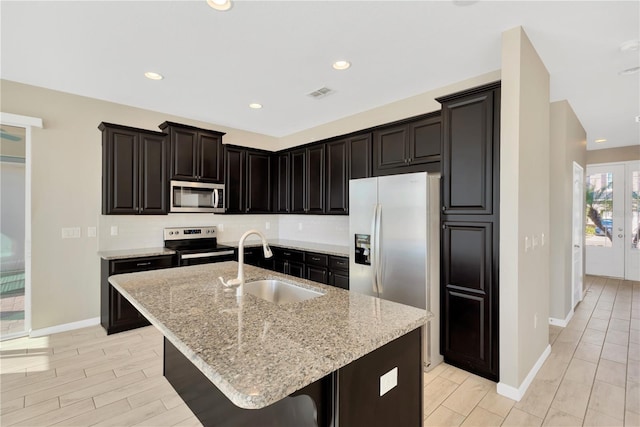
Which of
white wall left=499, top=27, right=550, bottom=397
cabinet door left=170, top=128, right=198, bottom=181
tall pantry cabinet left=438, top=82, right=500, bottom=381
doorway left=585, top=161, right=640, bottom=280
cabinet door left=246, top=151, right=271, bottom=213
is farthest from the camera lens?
doorway left=585, top=161, right=640, bottom=280

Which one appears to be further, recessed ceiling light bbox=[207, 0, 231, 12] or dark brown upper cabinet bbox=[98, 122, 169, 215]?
dark brown upper cabinet bbox=[98, 122, 169, 215]

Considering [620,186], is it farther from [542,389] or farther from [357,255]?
[357,255]

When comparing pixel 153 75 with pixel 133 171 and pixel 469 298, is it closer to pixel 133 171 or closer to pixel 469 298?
pixel 133 171

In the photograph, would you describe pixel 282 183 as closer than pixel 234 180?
No

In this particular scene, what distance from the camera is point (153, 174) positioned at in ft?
13.0

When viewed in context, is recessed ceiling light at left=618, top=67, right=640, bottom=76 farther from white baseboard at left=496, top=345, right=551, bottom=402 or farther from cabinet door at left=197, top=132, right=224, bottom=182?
cabinet door at left=197, top=132, right=224, bottom=182

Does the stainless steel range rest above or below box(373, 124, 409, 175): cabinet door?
below

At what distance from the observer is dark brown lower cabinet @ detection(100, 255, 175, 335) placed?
11.5ft

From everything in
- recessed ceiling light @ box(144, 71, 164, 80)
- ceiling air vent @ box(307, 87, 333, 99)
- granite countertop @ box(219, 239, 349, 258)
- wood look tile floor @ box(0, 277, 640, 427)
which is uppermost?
ceiling air vent @ box(307, 87, 333, 99)

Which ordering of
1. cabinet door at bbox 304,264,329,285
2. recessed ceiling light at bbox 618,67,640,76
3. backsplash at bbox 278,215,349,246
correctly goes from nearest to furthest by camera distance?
recessed ceiling light at bbox 618,67,640,76
cabinet door at bbox 304,264,329,285
backsplash at bbox 278,215,349,246

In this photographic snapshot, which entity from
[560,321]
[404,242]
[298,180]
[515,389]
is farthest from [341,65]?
[560,321]

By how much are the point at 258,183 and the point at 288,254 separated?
1337 millimetres

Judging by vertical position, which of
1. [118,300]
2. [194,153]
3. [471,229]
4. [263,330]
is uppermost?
[194,153]

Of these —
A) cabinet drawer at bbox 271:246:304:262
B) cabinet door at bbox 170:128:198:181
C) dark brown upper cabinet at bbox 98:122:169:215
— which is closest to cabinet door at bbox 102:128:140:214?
dark brown upper cabinet at bbox 98:122:169:215
